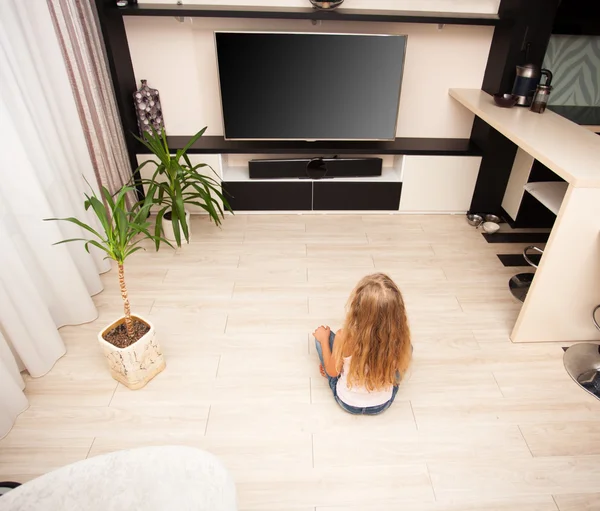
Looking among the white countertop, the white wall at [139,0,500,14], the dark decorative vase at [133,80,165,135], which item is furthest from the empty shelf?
the dark decorative vase at [133,80,165,135]

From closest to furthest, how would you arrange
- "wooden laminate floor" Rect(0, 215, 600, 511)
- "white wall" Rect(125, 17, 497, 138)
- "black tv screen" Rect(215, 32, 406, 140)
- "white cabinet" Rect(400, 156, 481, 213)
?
"wooden laminate floor" Rect(0, 215, 600, 511) < "black tv screen" Rect(215, 32, 406, 140) < "white wall" Rect(125, 17, 497, 138) < "white cabinet" Rect(400, 156, 481, 213)

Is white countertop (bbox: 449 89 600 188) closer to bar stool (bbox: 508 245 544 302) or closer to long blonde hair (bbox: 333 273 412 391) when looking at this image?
bar stool (bbox: 508 245 544 302)

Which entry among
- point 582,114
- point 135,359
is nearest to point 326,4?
point 582,114

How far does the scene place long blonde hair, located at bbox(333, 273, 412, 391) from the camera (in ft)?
4.83

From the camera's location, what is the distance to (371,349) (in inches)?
60.8

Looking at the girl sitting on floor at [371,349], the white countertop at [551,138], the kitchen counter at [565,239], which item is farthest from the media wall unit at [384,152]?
the girl sitting on floor at [371,349]

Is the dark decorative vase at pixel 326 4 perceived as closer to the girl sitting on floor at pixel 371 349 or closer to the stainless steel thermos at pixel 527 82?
the stainless steel thermos at pixel 527 82

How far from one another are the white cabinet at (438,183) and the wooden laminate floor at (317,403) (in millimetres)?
700

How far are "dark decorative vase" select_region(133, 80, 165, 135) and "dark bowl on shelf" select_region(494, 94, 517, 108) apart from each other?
2.20 meters

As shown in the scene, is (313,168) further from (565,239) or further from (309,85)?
(565,239)

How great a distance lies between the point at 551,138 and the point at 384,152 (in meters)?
1.14

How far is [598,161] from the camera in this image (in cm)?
191

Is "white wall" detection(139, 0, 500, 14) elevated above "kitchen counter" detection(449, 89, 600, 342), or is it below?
above

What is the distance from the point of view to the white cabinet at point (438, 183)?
313 centimetres
